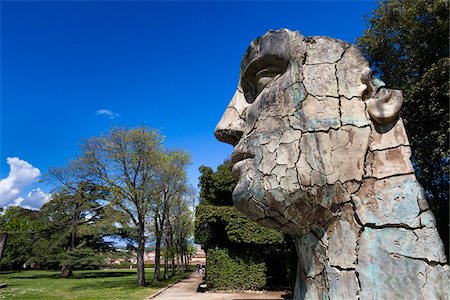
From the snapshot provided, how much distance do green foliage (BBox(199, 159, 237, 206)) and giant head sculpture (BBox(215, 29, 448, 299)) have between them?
62.7 feet

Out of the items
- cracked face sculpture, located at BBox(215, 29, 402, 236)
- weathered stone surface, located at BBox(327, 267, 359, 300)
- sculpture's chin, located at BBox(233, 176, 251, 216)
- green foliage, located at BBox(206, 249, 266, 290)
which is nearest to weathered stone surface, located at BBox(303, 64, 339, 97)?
cracked face sculpture, located at BBox(215, 29, 402, 236)

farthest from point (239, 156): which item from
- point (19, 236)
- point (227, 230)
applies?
point (19, 236)

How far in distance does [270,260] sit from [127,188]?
30.4 ft

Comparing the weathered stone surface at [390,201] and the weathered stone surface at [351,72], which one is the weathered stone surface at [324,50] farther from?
the weathered stone surface at [390,201]

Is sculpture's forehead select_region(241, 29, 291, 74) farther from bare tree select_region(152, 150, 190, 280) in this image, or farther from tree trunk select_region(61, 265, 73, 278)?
tree trunk select_region(61, 265, 73, 278)

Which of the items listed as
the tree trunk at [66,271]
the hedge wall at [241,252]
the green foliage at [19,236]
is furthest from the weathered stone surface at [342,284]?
the green foliage at [19,236]

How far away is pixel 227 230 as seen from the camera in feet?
56.3

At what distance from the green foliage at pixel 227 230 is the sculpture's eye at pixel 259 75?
14531 millimetres

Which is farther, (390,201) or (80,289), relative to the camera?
(80,289)

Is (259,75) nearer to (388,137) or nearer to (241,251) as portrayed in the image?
(388,137)

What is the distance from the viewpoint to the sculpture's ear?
2.07 meters

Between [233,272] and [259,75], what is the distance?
16794 mm

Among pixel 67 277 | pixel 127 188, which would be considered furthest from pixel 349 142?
pixel 67 277

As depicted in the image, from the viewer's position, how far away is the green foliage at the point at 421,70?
404 inches
